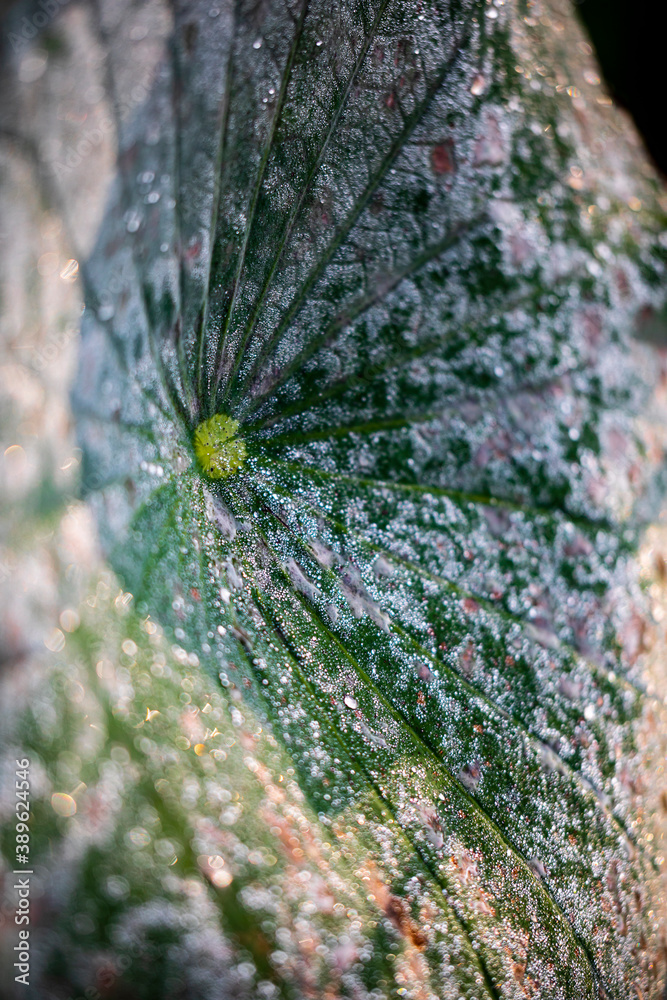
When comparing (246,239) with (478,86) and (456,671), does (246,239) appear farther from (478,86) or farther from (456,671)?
(456,671)

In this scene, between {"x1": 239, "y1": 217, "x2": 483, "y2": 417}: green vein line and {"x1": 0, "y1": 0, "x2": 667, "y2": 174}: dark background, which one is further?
{"x1": 0, "y1": 0, "x2": 667, "y2": 174}: dark background

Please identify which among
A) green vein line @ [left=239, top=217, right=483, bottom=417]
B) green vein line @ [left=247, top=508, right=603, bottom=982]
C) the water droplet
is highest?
the water droplet

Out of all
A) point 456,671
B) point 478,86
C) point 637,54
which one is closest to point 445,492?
point 456,671

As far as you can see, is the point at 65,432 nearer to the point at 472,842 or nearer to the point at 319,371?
the point at 319,371

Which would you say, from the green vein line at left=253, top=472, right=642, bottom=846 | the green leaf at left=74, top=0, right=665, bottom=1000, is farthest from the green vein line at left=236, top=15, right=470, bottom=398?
the green vein line at left=253, top=472, right=642, bottom=846

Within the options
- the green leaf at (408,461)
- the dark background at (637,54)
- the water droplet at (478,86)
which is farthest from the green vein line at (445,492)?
the dark background at (637,54)

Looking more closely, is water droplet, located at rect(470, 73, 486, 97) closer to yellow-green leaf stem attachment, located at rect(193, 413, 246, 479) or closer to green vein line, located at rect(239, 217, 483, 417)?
green vein line, located at rect(239, 217, 483, 417)
